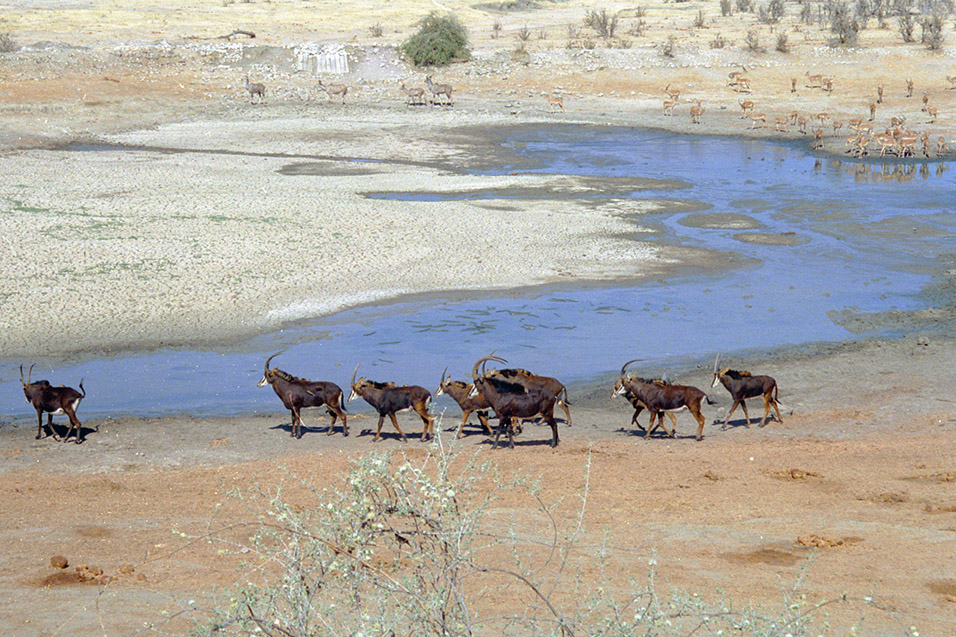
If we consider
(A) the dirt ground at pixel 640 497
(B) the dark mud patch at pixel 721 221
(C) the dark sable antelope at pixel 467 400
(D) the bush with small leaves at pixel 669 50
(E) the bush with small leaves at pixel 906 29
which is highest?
(E) the bush with small leaves at pixel 906 29

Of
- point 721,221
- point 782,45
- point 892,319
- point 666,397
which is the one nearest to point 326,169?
point 721,221

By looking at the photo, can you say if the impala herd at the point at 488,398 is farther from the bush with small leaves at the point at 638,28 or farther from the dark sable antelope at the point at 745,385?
the bush with small leaves at the point at 638,28

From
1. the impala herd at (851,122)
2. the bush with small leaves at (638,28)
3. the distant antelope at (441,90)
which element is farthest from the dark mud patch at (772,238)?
the bush with small leaves at (638,28)

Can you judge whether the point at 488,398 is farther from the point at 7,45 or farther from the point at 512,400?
the point at 7,45

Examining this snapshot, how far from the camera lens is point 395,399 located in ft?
39.1

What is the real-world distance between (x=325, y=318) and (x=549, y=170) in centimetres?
1413

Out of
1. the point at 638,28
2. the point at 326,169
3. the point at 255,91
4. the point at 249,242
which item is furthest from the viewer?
the point at 638,28

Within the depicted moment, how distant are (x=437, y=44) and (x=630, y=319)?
110 feet

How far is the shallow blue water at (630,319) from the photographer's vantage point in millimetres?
14508

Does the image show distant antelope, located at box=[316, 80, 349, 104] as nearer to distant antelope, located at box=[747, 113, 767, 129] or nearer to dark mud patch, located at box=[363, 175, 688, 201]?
distant antelope, located at box=[747, 113, 767, 129]

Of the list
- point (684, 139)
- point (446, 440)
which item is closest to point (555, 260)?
point (446, 440)

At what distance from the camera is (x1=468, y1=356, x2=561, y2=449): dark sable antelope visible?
37.7ft

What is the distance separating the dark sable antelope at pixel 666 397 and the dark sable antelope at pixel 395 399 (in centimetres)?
238

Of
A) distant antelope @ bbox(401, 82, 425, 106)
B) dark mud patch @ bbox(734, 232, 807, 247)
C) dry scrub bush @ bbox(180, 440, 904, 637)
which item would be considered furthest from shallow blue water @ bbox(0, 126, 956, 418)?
distant antelope @ bbox(401, 82, 425, 106)
